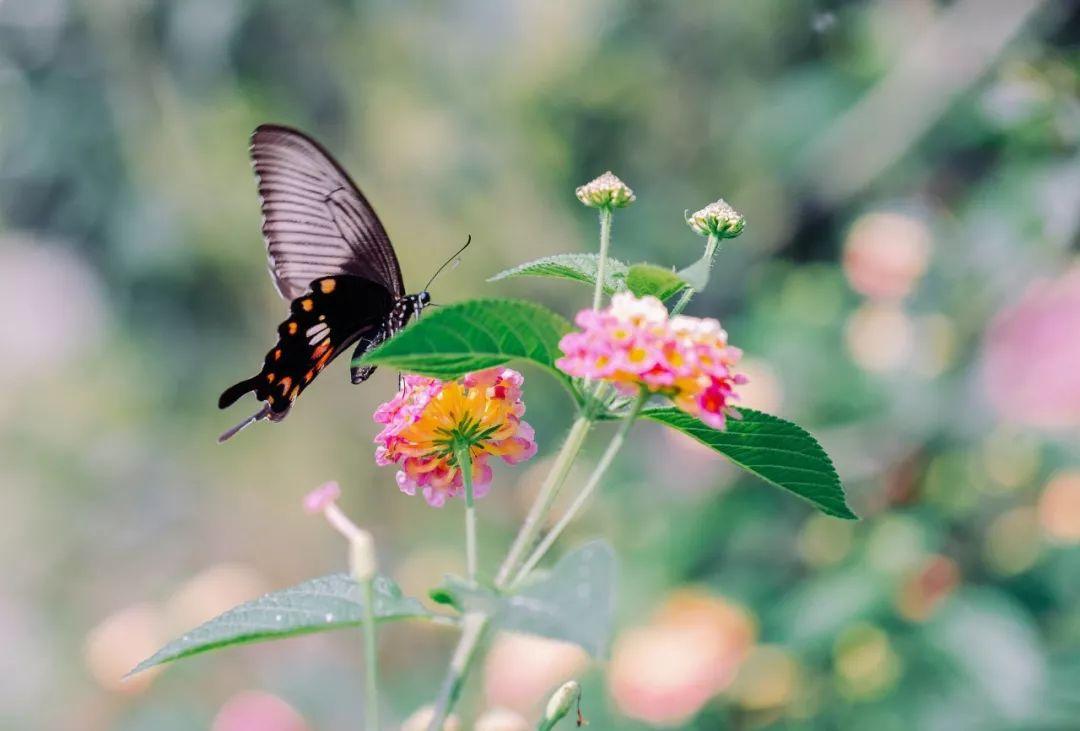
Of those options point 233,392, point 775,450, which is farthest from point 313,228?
point 775,450

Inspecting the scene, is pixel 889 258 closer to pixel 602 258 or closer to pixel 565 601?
pixel 602 258

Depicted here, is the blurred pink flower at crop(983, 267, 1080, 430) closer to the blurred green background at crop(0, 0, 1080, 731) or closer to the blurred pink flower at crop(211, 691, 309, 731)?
the blurred green background at crop(0, 0, 1080, 731)

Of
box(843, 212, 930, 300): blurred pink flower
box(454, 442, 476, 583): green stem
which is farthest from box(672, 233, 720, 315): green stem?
box(843, 212, 930, 300): blurred pink flower

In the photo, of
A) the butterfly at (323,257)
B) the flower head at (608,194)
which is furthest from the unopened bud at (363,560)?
the butterfly at (323,257)

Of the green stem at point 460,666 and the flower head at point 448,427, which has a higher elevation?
the flower head at point 448,427

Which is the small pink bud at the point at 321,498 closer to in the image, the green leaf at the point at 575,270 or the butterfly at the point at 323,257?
the green leaf at the point at 575,270

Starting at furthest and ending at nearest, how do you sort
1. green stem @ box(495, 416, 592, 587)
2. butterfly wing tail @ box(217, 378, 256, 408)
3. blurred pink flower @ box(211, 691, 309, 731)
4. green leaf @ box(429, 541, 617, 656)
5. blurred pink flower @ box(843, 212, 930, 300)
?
blurred pink flower @ box(843, 212, 930, 300)
blurred pink flower @ box(211, 691, 309, 731)
butterfly wing tail @ box(217, 378, 256, 408)
green stem @ box(495, 416, 592, 587)
green leaf @ box(429, 541, 617, 656)
